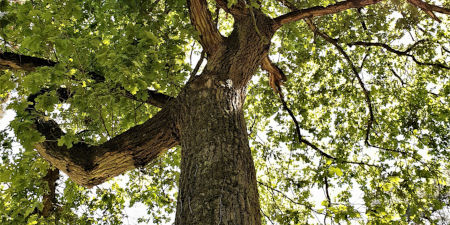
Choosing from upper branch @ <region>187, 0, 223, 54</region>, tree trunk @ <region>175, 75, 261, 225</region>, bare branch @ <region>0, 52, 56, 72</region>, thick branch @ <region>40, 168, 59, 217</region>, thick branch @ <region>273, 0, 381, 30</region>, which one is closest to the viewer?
tree trunk @ <region>175, 75, 261, 225</region>

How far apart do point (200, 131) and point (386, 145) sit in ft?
19.0

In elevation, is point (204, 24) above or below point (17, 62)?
below

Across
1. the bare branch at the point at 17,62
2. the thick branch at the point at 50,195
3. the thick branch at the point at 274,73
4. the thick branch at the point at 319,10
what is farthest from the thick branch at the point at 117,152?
the thick branch at the point at 50,195

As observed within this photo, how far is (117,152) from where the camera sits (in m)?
3.56

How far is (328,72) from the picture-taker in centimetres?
828

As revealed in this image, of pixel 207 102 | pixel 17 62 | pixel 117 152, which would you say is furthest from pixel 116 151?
pixel 17 62

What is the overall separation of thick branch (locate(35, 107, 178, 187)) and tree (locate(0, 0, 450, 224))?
0.05ft

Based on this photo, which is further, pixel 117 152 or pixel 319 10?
pixel 319 10

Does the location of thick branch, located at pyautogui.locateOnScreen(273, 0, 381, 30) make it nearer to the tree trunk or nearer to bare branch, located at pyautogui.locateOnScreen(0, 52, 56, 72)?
the tree trunk

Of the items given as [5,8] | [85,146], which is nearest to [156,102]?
[85,146]

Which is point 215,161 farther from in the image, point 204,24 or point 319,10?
point 319,10

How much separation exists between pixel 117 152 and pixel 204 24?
1966 millimetres

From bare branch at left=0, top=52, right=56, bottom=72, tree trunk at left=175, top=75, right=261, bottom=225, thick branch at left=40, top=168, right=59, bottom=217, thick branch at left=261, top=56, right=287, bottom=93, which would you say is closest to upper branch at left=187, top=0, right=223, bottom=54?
tree trunk at left=175, top=75, right=261, bottom=225

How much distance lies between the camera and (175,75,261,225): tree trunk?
208cm
